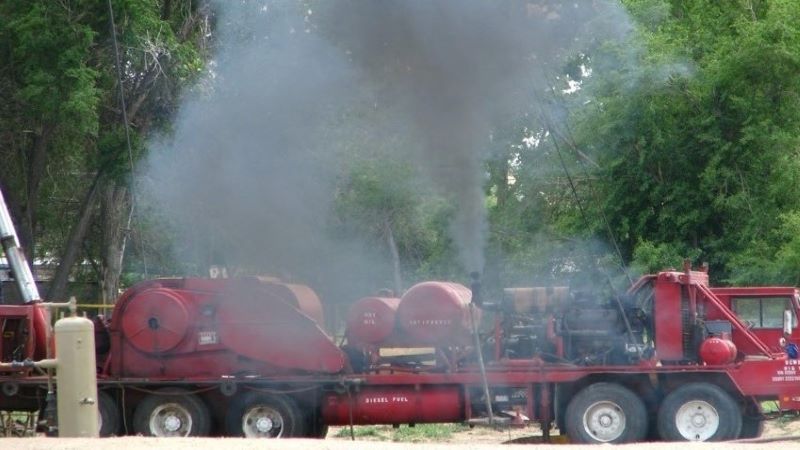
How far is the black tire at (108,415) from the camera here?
15516mm

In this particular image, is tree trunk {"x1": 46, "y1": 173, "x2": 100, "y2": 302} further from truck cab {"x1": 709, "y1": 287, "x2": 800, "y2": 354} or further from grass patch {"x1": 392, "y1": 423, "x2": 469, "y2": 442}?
truck cab {"x1": 709, "y1": 287, "x2": 800, "y2": 354}

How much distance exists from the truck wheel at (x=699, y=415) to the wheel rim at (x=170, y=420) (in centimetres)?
549

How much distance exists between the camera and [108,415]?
51.0ft

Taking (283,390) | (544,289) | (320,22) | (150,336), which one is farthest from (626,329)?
(320,22)

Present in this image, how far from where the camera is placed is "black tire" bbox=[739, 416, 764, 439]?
49.8ft

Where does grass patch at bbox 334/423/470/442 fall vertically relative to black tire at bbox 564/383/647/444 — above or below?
below

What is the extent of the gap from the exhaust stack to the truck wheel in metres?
8.01

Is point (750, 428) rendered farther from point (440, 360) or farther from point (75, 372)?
point (75, 372)

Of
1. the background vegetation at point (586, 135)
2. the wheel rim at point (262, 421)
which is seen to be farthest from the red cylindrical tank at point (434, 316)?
the background vegetation at point (586, 135)

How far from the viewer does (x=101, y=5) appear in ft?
78.1

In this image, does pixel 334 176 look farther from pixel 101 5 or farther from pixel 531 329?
pixel 531 329

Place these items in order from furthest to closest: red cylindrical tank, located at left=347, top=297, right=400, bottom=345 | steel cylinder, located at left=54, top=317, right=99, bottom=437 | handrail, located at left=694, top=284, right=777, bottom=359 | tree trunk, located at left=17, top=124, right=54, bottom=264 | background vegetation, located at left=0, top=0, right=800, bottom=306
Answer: tree trunk, located at left=17, top=124, right=54, bottom=264 → background vegetation, located at left=0, top=0, right=800, bottom=306 → red cylindrical tank, located at left=347, top=297, right=400, bottom=345 → handrail, located at left=694, top=284, right=777, bottom=359 → steel cylinder, located at left=54, top=317, right=99, bottom=437

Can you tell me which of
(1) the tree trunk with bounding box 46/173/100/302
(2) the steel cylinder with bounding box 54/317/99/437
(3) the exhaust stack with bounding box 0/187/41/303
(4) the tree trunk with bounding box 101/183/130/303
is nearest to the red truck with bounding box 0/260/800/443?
(3) the exhaust stack with bounding box 0/187/41/303

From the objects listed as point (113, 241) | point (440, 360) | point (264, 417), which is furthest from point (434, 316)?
point (113, 241)
